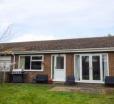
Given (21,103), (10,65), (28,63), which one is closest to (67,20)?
(28,63)

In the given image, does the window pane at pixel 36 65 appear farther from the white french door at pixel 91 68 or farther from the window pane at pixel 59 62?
the white french door at pixel 91 68

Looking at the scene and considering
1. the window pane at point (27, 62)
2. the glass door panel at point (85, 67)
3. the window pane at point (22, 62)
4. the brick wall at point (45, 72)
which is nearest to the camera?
the glass door panel at point (85, 67)

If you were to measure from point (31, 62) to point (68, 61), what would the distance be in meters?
3.77

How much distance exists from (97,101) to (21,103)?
401cm

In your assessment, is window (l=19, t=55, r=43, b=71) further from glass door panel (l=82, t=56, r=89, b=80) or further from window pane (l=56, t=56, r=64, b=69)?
glass door panel (l=82, t=56, r=89, b=80)

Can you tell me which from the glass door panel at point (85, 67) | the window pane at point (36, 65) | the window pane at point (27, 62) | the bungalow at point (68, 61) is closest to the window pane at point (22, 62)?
the bungalow at point (68, 61)

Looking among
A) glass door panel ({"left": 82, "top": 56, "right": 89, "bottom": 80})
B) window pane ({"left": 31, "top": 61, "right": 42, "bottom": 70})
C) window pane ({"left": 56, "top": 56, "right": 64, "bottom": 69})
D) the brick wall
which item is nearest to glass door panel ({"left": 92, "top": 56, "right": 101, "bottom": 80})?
glass door panel ({"left": 82, "top": 56, "right": 89, "bottom": 80})

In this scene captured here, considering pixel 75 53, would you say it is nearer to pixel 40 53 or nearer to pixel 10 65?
pixel 40 53

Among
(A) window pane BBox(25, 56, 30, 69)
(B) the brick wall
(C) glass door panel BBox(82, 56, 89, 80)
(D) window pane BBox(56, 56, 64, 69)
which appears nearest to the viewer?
(C) glass door panel BBox(82, 56, 89, 80)

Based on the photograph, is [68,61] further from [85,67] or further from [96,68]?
[96,68]

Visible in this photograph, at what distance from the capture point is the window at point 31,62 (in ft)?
78.4

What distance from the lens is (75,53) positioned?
22.5m

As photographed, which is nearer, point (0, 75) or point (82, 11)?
point (82, 11)

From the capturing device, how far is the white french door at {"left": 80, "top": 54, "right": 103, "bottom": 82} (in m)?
21.5
